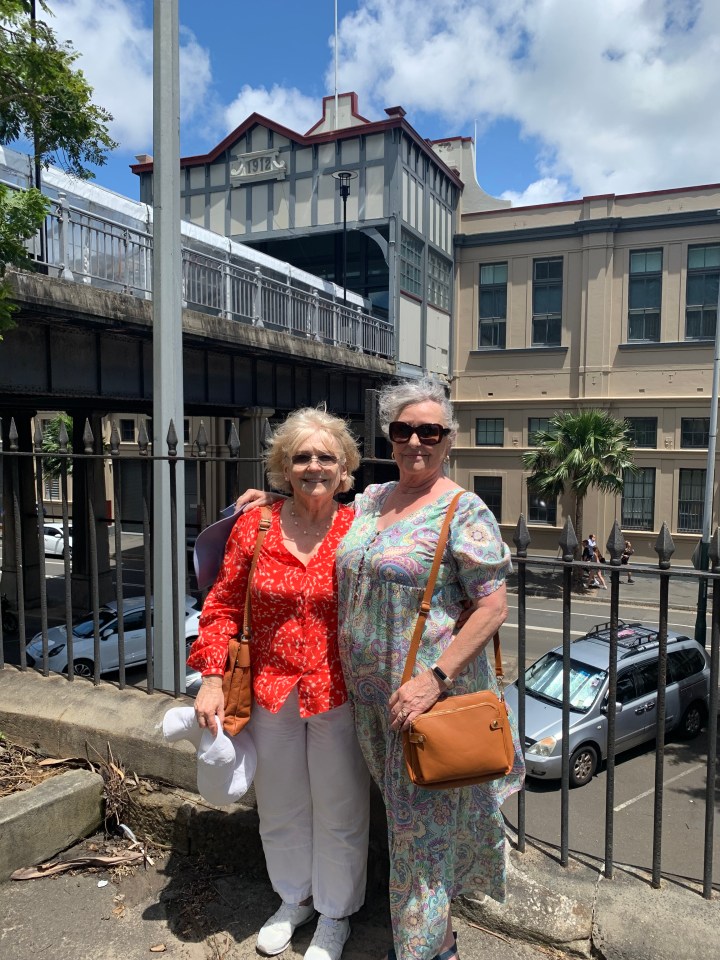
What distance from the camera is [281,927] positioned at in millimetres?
2613

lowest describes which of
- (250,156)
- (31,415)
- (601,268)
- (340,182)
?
(31,415)

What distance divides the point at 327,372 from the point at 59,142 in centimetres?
1437

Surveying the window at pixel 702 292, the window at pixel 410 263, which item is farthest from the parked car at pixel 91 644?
the window at pixel 702 292

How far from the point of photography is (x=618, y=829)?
29.8 ft

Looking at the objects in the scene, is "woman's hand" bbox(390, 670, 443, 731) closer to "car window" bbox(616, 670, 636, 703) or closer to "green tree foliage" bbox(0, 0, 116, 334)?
"green tree foliage" bbox(0, 0, 116, 334)

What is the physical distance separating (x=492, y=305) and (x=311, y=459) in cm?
3089

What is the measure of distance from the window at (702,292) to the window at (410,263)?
11.0 m

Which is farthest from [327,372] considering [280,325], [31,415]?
[31,415]

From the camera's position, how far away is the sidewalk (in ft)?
8.24

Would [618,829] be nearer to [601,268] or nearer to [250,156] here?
[601,268]

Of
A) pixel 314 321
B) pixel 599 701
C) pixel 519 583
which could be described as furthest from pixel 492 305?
pixel 519 583

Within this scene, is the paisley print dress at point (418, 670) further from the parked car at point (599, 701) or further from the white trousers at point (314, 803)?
the parked car at point (599, 701)

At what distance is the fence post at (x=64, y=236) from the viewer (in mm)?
9180

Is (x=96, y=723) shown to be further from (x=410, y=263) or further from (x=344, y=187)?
(x=410, y=263)
